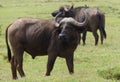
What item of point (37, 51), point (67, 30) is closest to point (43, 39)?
point (37, 51)

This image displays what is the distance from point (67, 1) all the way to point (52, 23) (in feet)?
102

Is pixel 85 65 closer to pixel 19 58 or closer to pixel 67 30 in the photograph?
pixel 19 58

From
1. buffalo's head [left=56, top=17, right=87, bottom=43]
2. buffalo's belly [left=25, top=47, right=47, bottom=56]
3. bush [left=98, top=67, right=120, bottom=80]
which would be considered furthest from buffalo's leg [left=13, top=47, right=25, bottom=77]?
bush [left=98, top=67, right=120, bottom=80]

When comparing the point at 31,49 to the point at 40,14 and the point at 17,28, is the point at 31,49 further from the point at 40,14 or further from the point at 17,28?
the point at 40,14

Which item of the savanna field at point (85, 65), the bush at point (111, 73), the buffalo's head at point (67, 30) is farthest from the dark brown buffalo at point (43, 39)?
the bush at point (111, 73)

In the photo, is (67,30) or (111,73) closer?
(111,73)

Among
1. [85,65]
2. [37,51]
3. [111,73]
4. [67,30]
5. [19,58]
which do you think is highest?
[67,30]

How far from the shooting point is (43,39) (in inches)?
440

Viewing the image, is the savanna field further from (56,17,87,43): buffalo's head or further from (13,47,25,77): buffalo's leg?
(56,17,87,43): buffalo's head

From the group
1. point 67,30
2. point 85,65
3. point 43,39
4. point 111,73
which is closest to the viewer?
point 111,73

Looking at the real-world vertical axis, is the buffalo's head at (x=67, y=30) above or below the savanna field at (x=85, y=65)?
above

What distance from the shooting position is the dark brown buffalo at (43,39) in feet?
35.9

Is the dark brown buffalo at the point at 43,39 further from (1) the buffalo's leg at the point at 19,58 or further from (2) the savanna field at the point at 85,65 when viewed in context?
(2) the savanna field at the point at 85,65

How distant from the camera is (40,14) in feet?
102
